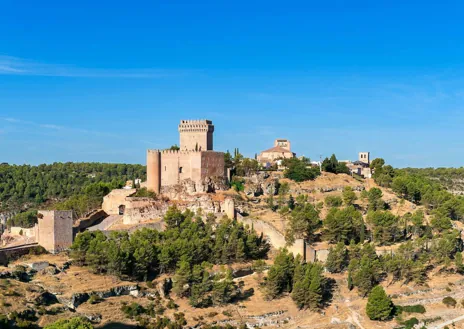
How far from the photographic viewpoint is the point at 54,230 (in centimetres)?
4200

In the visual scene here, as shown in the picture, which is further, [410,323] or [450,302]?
[450,302]

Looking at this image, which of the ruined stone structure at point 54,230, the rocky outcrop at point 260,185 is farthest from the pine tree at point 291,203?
the ruined stone structure at point 54,230

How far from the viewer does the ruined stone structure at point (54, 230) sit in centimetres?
4197

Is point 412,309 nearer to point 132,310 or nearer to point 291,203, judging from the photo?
point 291,203

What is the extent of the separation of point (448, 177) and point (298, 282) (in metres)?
82.3

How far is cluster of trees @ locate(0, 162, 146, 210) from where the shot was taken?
86.9 m

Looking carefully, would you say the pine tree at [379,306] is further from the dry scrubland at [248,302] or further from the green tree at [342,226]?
the green tree at [342,226]

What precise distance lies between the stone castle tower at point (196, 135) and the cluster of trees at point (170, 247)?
8446 mm

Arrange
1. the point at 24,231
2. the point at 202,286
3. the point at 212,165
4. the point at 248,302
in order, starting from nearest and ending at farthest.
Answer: the point at 202,286 < the point at 248,302 < the point at 24,231 < the point at 212,165

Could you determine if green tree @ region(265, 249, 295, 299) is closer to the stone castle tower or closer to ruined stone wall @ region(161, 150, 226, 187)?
Answer: ruined stone wall @ region(161, 150, 226, 187)

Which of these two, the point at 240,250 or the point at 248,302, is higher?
the point at 240,250

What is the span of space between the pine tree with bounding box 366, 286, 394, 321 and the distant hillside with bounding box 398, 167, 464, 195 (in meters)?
66.7

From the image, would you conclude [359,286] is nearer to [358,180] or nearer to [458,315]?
[458,315]

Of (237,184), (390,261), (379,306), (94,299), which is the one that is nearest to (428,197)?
(390,261)
